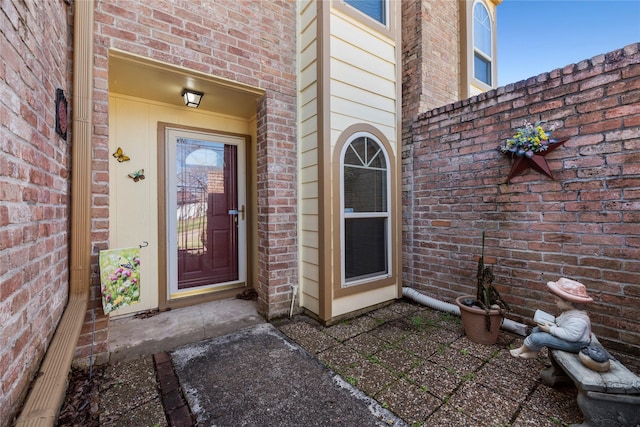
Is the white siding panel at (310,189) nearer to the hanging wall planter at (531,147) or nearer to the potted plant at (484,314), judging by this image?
the potted plant at (484,314)

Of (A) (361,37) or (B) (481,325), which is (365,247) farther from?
(A) (361,37)

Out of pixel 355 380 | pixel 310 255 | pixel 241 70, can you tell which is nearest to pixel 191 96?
pixel 241 70

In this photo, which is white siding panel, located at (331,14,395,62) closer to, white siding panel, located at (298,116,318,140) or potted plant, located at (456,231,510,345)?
white siding panel, located at (298,116,318,140)

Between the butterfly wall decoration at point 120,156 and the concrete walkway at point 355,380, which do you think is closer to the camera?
the concrete walkway at point 355,380

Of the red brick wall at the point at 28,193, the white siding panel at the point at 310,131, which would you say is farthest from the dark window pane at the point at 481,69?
the red brick wall at the point at 28,193

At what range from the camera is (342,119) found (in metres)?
2.71

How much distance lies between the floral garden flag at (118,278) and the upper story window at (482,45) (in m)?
5.36

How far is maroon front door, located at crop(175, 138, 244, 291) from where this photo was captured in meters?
3.17

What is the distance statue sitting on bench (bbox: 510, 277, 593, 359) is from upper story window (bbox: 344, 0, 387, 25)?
3.10m

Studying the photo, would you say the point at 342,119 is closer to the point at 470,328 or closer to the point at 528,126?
the point at 528,126

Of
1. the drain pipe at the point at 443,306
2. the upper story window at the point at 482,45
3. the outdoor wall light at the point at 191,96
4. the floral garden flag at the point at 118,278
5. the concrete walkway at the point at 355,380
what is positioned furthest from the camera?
the upper story window at the point at 482,45

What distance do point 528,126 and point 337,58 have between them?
1.81 metres

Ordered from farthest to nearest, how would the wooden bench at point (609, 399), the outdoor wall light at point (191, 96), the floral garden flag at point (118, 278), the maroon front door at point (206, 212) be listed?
the maroon front door at point (206, 212)
the outdoor wall light at point (191, 96)
the floral garden flag at point (118, 278)
the wooden bench at point (609, 399)

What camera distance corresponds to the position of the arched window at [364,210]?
2.77m
